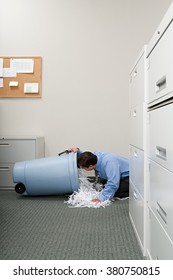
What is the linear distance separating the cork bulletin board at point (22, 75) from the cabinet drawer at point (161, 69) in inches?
84.2

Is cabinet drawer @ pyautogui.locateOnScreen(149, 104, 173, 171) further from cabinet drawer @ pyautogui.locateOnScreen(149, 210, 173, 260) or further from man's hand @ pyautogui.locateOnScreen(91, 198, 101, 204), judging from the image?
man's hand @ pyautogui.locateOnScreen(91, 198, 101, 204)

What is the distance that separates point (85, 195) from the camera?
261 centimetres

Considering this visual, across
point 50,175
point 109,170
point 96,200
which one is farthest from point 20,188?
point 109,170

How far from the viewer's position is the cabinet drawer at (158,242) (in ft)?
3.32

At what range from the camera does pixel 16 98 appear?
3.33 meters

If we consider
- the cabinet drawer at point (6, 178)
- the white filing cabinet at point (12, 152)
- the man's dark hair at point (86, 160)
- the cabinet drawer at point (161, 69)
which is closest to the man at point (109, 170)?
the man's dark hair at point (86, 160)

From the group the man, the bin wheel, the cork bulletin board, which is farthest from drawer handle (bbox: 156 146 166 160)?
the cork bulletin board

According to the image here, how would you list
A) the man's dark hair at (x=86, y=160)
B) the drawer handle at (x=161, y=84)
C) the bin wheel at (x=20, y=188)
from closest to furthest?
the drawer handle at (x=161, y=84)
the man's dark hair at (x=86, y=160)
the bin wheel at (x=20, y=188)

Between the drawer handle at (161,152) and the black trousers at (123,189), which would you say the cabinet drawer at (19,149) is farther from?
the drawer handle at (161,152)

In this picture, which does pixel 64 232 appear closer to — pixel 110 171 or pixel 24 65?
pixel 110 171

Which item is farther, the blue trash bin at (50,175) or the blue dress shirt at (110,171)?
the blue trash bin at (50,175)
